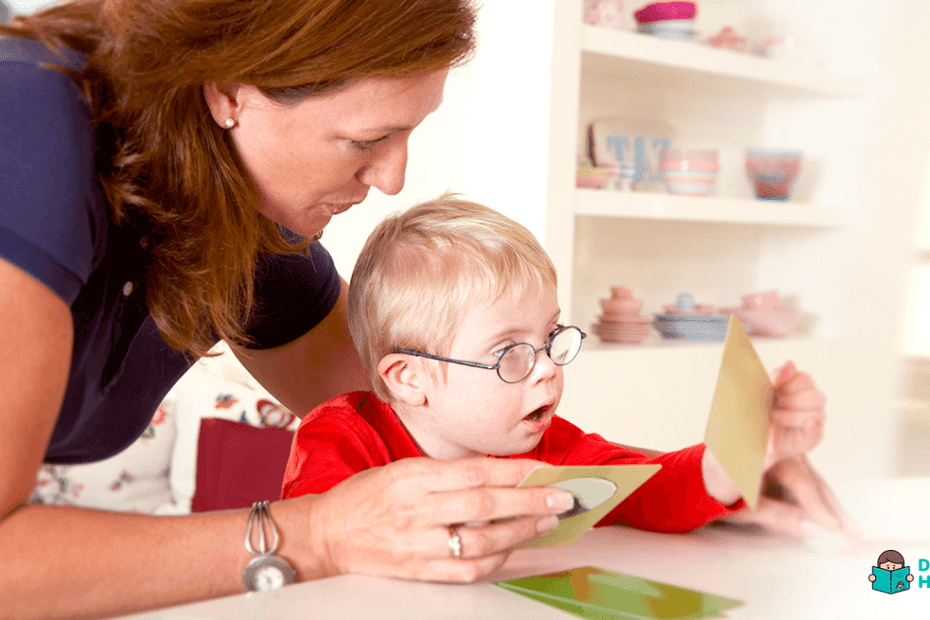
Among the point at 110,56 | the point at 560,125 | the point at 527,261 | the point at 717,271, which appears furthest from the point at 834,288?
the point at 110,56

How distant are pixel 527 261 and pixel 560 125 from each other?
1.90 meters

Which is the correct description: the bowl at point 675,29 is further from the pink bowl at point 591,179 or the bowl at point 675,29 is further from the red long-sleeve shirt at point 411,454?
the red long-sleeve shirt at point 411,454

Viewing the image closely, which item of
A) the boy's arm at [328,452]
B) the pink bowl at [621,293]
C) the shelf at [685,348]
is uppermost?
the boy's arm at [328,452]

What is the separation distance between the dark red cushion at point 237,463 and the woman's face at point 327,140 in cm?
171

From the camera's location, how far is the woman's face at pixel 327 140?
95 centimetres

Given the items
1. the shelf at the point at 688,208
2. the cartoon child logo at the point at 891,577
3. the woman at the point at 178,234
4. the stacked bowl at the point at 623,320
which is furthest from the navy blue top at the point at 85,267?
the stacked bowl at the point at 623,320

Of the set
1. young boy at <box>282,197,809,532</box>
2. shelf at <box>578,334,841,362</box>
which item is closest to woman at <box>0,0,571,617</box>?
young boy at <box>282,197,809,532</box>

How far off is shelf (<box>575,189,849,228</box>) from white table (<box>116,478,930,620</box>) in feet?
6.67

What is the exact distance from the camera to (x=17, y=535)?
0.70 m

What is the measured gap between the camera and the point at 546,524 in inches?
30.7

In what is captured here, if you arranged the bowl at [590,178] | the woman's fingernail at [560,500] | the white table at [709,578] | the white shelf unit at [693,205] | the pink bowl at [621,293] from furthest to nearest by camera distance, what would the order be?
the pink bowl at [621,293], the bowl at [590,178], the white shelf unit at [693,205], the woman's fingernail at [560,500], the white table at [709,578]

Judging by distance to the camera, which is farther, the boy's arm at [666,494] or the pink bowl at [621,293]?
the pink bowl at [621,293]

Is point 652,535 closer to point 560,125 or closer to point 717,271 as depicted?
point 560,125

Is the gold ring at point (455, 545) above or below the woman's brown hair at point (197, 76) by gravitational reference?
below
